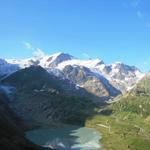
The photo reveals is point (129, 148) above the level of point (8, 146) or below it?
below

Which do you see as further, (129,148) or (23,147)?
(129,148)

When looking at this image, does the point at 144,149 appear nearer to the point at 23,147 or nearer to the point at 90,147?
the point at 90,147

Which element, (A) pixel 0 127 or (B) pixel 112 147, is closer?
(A) pixel 0 127

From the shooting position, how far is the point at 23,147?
4552 inches

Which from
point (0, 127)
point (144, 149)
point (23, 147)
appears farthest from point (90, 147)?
point (23, 147)

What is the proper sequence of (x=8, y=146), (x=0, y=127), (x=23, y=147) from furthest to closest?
(x=0, y=127), (x=23, y=147), (x=8, y=146)

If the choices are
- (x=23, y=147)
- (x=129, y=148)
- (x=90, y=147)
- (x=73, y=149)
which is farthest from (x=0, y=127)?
(x=129, y=148)

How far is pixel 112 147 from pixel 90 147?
42.4 feet

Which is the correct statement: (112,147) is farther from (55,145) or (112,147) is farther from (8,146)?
(8,146)

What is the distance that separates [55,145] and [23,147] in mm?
84598

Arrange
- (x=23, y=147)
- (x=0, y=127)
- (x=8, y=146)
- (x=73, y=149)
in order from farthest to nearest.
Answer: (x=73, y=149) → (x=0, y=127) → (x=23, y=147) → (x=8, y=146)

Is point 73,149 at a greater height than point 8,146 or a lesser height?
lesser

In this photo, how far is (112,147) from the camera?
197750mm

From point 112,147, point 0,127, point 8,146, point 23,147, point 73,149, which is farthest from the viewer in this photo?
point 112,147
